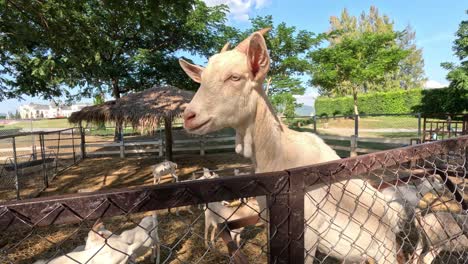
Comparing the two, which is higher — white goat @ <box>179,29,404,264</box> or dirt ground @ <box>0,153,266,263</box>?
white goat @ <box>179,29,404,264</box>

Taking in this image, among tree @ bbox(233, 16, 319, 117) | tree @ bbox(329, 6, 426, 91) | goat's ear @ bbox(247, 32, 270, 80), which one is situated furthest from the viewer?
tree @ bbox(329, 6, 426, 91)

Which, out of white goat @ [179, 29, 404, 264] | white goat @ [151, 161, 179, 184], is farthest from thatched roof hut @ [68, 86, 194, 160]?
white goat @ [179, 29, 404, 264]

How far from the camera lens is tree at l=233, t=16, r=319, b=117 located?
1750cm

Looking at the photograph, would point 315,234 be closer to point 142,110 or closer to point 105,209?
point 105,209

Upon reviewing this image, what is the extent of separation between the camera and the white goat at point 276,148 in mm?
1446

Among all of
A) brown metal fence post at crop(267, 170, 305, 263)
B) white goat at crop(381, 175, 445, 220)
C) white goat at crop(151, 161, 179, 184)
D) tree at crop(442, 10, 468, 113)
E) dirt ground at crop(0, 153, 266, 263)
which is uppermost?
tree at crop(442, 10, 468, 113)

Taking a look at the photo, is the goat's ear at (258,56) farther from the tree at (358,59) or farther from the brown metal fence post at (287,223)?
the tree at (358,59)

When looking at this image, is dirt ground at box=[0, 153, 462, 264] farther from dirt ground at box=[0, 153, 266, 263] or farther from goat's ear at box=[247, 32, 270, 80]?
goat's ear at box=[247, 32, 270, 80]

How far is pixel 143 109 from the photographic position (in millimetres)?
8656

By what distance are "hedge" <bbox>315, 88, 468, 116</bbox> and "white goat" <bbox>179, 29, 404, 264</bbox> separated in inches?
747

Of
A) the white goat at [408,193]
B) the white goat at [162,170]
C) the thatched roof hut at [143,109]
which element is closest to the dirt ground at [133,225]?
the white goat at [162,170]

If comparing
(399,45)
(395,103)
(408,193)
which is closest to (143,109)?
(408,193)

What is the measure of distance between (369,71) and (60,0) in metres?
16.3

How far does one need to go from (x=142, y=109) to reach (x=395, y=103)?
26.6 m
